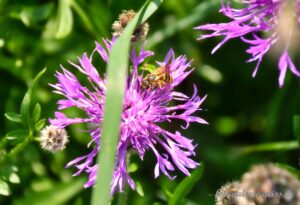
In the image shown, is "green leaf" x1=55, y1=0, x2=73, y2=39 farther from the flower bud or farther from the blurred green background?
the flower bud

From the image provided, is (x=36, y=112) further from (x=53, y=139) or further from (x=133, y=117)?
(x=133, y=117)

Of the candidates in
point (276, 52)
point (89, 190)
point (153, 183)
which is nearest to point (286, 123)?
point (276, 52)

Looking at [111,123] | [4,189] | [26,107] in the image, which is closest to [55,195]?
[4,189]

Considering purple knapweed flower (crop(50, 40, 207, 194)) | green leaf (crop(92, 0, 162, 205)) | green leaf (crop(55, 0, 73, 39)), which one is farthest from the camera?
green leaf (crop(55, 0, 73, 39))

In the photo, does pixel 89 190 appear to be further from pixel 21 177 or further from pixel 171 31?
pixel 171 31

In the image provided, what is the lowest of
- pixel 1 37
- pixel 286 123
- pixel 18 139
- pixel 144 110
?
pixel 286 123

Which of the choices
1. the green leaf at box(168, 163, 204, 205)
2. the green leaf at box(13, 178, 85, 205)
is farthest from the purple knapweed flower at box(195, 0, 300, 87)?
the green leaf at box(13, 178, 85, 205)

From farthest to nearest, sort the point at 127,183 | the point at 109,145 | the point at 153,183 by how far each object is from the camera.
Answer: the point at 153,183 < the point at 127,183 < the point at 109,145
